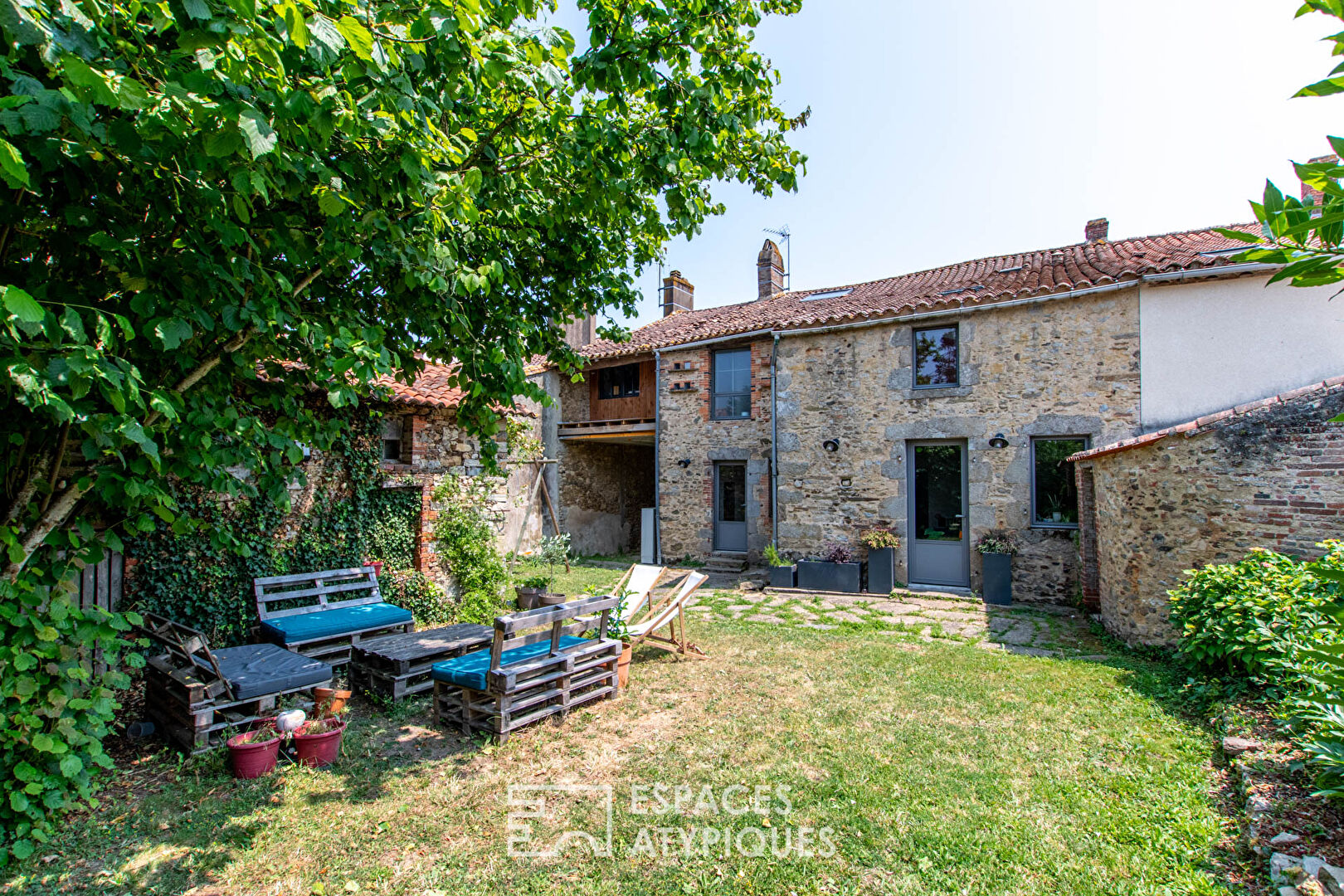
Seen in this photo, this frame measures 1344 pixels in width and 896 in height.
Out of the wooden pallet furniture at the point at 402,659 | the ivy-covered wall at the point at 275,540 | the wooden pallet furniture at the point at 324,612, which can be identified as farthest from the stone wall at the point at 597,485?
the wooden pallet furniture at the point at 402,659

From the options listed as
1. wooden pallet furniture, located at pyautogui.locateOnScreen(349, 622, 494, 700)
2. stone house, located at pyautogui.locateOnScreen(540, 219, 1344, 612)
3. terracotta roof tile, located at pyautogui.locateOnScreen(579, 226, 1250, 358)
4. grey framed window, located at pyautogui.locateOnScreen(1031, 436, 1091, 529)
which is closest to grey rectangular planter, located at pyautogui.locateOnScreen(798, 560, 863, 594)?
stone house, located at pyautogui.locateOnScreen(540, 219, 1344, 612)

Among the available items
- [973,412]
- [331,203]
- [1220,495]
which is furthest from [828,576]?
[331,203]

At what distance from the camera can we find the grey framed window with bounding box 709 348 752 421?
1306 cm

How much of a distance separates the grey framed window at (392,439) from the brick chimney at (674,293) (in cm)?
1141

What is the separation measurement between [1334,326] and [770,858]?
10142 mm

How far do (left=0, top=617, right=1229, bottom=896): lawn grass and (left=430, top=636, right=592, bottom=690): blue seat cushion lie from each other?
0.45 metres

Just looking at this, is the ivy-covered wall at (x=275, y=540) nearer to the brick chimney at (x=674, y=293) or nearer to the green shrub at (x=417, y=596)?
the green shrub at (x=417, y=596)

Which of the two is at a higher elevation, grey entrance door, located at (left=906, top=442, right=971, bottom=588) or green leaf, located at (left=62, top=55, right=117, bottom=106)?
green leaf, located at (left=62, top=55, right=117, bottom=106)

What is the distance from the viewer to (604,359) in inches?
592

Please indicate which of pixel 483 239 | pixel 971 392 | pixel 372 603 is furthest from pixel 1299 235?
pixel 971 392

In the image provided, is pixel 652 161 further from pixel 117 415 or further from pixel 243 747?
pixel 243 747

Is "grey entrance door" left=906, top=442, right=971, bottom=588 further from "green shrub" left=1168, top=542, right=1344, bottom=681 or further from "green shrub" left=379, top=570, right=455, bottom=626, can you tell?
"green shrub" left=379, top=570, right=455, bottom=626

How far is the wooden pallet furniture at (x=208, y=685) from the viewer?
438 cm

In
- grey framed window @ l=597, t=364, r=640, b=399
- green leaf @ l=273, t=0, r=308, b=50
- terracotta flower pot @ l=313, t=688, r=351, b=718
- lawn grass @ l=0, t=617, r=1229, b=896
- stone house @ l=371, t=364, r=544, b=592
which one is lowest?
lawn grass @ l=0, t=617, r=1229, b=896
